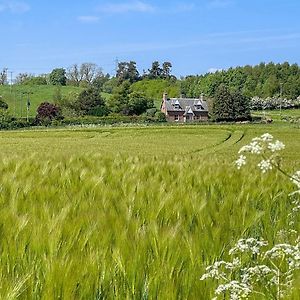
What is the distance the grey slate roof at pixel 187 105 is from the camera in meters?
115

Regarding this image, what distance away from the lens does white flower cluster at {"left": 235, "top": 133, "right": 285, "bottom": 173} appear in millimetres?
1984

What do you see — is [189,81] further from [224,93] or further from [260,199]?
[260,199]

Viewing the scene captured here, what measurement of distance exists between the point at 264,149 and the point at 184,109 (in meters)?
115

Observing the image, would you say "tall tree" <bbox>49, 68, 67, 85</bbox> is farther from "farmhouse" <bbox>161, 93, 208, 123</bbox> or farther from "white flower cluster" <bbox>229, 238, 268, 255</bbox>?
"white flower cluster" <bbox>229, 238, 268, 255</bbox>

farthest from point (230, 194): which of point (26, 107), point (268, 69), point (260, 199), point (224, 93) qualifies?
point (268, 69)

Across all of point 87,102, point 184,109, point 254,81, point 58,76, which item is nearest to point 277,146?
point 87,102

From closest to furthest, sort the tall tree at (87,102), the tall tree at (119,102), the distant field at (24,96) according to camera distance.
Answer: the tall tree at (87,102), the tall tree at (119,102), the distant field at (24,96)

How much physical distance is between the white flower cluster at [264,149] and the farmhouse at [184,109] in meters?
113

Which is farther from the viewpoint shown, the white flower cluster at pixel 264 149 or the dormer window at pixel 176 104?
the dormer window at pixel 176 104

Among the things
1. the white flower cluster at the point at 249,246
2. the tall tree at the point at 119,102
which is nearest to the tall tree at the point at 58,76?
the tall tree at the point at 119,102

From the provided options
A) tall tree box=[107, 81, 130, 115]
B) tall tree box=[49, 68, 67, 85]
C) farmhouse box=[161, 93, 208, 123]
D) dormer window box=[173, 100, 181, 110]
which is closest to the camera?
tall tree box=[107, 81, 130, 115]

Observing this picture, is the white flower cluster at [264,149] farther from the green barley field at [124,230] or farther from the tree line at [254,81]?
the tree line at [254,81]

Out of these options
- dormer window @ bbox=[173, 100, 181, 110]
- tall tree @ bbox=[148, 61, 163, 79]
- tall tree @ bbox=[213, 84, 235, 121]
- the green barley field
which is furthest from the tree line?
Result: the green barley field

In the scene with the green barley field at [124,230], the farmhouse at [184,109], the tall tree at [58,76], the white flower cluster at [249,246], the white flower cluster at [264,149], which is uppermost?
the tall tree at [58,76]
